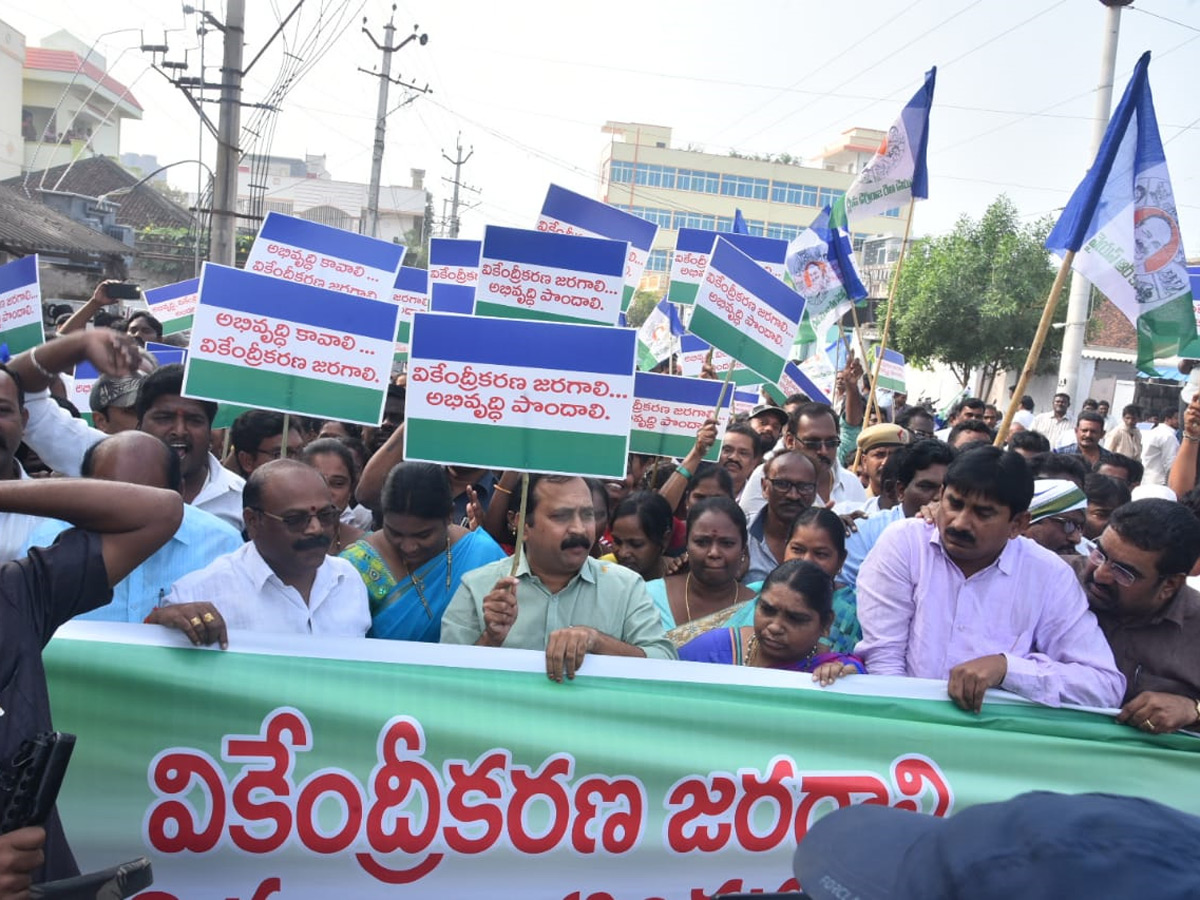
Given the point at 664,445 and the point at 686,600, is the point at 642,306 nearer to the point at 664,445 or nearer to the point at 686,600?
the point at 664,445

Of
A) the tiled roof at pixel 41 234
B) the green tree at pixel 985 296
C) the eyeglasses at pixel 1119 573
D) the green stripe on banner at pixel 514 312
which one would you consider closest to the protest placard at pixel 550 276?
the green stripe on banner at pixel 514 312

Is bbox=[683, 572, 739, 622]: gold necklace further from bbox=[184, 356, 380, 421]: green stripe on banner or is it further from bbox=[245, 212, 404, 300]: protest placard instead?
bbox=[245, 212, 404, 300]: protest placard

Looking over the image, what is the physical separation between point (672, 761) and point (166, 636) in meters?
1.37

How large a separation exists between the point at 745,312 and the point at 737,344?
189mm

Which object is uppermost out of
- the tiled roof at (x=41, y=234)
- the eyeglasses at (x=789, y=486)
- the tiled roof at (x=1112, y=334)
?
the tiled roof at (x=1112, y=334)

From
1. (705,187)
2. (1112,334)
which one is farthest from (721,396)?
(705,187)

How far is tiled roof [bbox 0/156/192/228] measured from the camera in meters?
45.3

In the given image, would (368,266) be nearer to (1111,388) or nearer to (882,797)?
(882,797)

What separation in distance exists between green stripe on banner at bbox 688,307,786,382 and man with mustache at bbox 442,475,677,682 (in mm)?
2922

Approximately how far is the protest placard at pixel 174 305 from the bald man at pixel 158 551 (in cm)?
514

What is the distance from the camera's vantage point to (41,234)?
73.8 feet

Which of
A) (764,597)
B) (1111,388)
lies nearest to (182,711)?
(764,597)

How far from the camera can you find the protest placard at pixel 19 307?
5.69 meters

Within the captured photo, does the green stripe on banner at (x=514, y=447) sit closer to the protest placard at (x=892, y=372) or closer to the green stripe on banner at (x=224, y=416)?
the green stripe on banner at (x=224, y=416)
